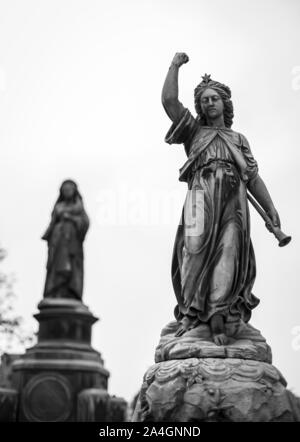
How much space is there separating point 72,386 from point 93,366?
0.76m

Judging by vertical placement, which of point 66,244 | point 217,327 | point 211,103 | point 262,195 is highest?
point 66,244

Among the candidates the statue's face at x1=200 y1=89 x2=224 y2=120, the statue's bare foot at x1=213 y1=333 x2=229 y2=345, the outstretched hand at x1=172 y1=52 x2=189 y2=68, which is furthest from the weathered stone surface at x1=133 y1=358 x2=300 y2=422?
the outstretched hand at x1=172 y1=52 x2=189 y2=68

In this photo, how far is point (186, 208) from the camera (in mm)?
7609

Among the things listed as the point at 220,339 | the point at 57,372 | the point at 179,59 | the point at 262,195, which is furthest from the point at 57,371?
the point at 179,59

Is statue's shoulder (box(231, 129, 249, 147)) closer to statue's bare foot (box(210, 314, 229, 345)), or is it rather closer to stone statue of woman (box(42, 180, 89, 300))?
statue's bare foot (box(210, 314, 229, 345))

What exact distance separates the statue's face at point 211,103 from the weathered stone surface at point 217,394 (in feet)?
8.94

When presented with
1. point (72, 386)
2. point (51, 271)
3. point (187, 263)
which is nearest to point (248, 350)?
point (187, 263)

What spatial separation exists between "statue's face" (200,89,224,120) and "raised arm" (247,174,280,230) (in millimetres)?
823

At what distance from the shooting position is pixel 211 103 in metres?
7.93

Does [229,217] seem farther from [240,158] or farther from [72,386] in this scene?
[72,386]

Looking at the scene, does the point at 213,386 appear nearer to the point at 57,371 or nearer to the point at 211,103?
the point at 211,103

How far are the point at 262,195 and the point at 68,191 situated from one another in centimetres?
1454

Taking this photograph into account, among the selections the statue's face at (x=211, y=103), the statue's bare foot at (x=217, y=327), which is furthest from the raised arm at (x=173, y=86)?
the statue's bare foot at (x=217, y=327)

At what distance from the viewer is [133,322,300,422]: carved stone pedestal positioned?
651cm
